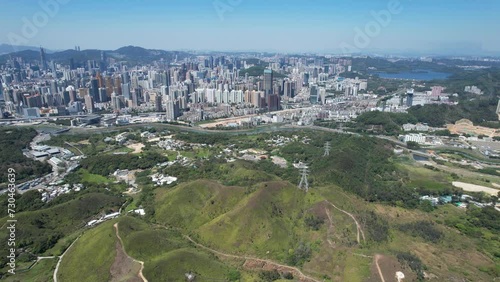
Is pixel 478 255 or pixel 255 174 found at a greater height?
pixel 255 174

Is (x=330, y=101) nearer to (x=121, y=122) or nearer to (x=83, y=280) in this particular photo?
(x=121, y=122)

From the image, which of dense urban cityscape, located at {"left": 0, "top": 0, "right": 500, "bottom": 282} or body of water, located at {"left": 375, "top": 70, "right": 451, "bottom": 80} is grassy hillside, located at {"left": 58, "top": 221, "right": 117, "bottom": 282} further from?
body of water, located at {"left": 375, "top": 70, "right": 451, "bottom": 80}

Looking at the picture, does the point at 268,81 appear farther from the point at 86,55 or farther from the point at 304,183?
the point at 86,55

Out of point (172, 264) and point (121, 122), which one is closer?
point (172, 264)

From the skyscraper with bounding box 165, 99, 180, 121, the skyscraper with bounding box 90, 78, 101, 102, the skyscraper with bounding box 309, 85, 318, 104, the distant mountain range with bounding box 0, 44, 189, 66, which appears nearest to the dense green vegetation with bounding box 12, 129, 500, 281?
the skyscraper with bounding box 165, 99, 180, 121

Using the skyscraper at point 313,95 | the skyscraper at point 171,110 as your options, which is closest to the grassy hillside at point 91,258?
the skyscraper at point 171,110

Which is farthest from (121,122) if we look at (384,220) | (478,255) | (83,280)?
(478,255)

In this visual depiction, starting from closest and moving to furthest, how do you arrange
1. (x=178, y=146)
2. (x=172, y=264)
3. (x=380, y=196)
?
(x=172, y=264) < (x=380, y=196) < (x=178, y=146)
